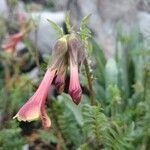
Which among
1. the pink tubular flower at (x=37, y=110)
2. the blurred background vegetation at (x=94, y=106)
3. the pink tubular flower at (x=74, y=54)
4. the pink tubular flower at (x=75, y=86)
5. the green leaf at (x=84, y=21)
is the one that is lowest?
the blurred background vegetation at (x=94, y=106)

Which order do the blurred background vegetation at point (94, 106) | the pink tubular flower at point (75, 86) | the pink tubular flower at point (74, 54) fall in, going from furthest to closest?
the blurred background vegetation at point (94, 106) < the pink tubular flower at point (74, 54) < the pink tubular flower at point (75, 86)

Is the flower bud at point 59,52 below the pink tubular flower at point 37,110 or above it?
above

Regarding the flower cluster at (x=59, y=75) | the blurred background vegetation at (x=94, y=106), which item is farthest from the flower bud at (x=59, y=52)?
the blurred background vegetation at (x=94, y=106)

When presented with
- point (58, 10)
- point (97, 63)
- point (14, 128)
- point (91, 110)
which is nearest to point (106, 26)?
point (97, 63)

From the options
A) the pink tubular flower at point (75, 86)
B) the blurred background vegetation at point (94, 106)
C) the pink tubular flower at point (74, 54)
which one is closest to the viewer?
the pink tubular flower at point (75, 86)

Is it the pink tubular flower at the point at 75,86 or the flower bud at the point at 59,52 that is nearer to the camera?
the pink tubular flower at the point at 75,86

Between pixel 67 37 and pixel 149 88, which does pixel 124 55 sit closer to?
pixel 149 88

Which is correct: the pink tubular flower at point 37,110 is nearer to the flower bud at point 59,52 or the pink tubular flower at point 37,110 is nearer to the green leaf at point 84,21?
the flower bud at point 59,52

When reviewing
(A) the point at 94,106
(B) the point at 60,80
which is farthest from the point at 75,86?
(A) the point at 94,106

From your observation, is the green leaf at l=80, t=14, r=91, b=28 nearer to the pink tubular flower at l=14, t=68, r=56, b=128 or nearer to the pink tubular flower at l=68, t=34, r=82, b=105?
the pink tubular flower at l=68, t=34, r=82, b=105
